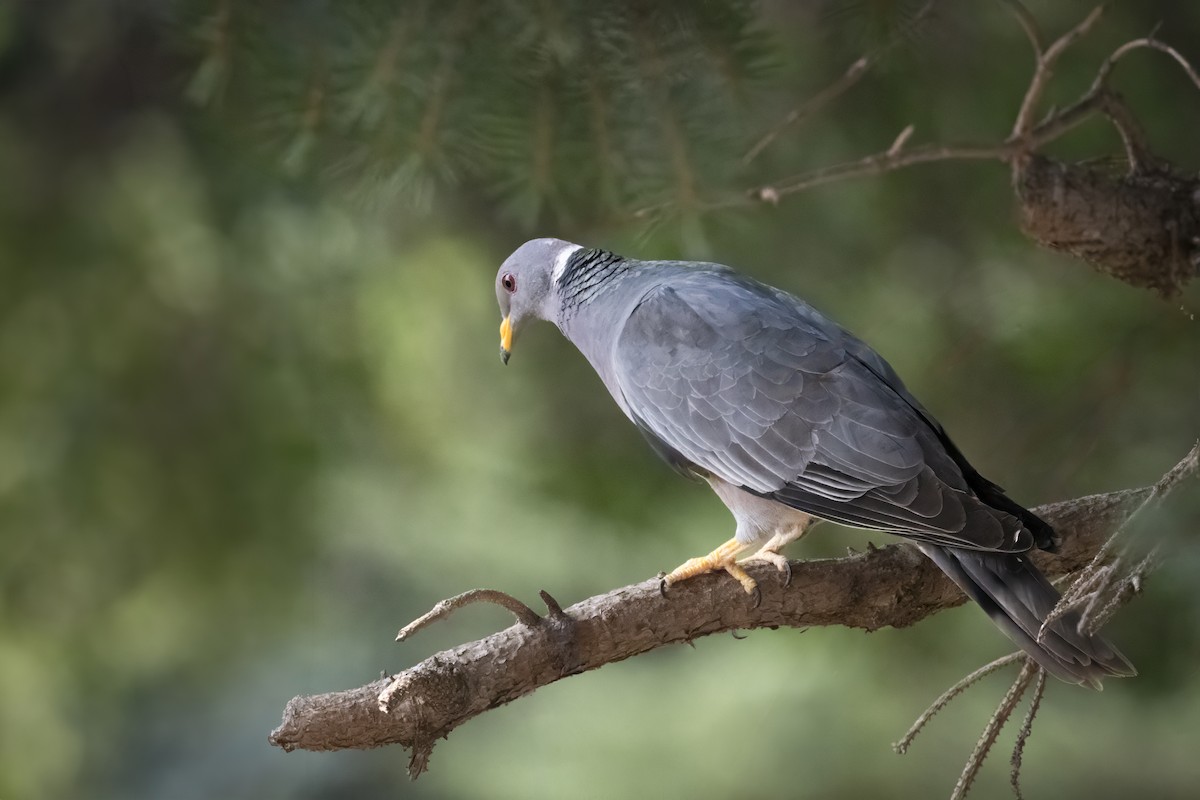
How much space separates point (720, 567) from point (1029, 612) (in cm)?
33

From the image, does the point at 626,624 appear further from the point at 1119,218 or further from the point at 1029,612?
the point at 1119,218

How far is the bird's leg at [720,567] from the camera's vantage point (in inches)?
47.7

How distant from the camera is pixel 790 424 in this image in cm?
125

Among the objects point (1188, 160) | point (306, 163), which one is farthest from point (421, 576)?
point (1188, 160)

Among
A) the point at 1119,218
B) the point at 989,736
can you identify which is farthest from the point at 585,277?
the point at 989,736

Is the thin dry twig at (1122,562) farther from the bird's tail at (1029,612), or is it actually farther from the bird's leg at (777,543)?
the bird's leg at (777,543)

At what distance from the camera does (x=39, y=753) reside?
90.4 inches

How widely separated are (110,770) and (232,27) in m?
1.83

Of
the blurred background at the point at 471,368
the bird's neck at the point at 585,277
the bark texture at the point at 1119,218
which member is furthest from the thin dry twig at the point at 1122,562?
the bird's neck at the point at 585,277

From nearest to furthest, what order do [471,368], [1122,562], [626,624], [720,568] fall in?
1. [1122,562]
2. [626,624]
3. [720,568]
4. [471,368]

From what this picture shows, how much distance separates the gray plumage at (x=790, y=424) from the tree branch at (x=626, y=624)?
0.09 m

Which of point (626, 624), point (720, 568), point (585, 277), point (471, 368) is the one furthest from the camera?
point (471, 368)

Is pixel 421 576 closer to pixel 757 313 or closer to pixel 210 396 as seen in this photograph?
pixel 210 396

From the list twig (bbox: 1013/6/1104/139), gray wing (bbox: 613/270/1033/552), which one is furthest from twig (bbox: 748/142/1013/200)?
gray wing (bbox: 613/270/1033/552)
